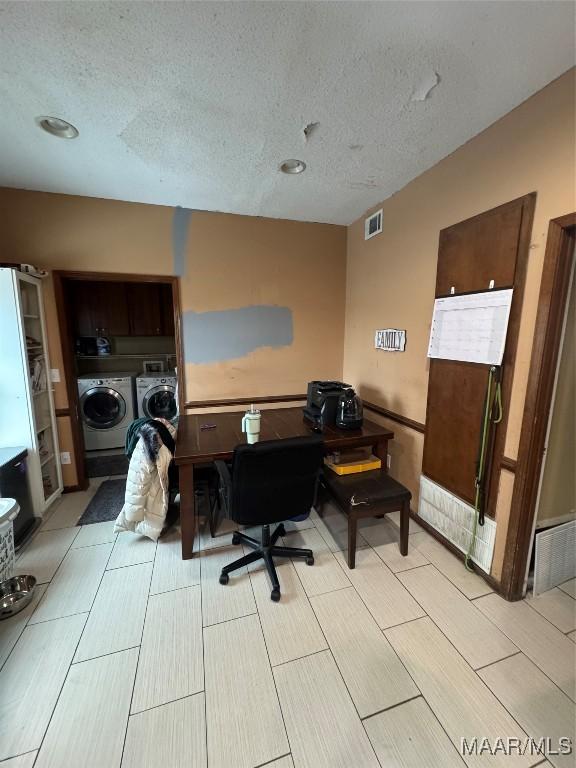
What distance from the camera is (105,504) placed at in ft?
8.74

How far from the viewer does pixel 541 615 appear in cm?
161

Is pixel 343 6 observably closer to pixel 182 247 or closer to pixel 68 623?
pixel 182 247

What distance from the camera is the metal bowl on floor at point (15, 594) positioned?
1.59 metres

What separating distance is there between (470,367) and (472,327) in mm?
Answer: 242

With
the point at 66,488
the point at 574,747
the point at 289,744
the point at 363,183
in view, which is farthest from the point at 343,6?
the point at 66,488

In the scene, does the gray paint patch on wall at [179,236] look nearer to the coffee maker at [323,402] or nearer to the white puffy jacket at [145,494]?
the white puffy jacket at [145,494]

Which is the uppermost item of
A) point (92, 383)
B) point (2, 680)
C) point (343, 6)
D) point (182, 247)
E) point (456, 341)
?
point (343, 6)

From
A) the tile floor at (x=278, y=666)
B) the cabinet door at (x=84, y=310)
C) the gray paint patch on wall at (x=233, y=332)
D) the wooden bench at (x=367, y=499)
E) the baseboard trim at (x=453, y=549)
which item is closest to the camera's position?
the tile floor at (x=278, y=666)

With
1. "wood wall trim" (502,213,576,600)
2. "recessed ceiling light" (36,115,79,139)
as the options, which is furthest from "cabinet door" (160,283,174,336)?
"wood wall trim" (502,213,576,600)

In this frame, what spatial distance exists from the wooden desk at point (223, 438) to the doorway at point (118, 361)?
0.73 metres

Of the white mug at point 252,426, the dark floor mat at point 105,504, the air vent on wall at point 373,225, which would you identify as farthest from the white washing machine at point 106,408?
the air vent on wall at point 373,225

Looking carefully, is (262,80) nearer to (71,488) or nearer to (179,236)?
(179,236)

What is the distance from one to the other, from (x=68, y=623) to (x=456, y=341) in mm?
2694

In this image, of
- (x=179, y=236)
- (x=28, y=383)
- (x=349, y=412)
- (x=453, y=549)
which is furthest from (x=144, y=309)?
(x=453, y=549)
